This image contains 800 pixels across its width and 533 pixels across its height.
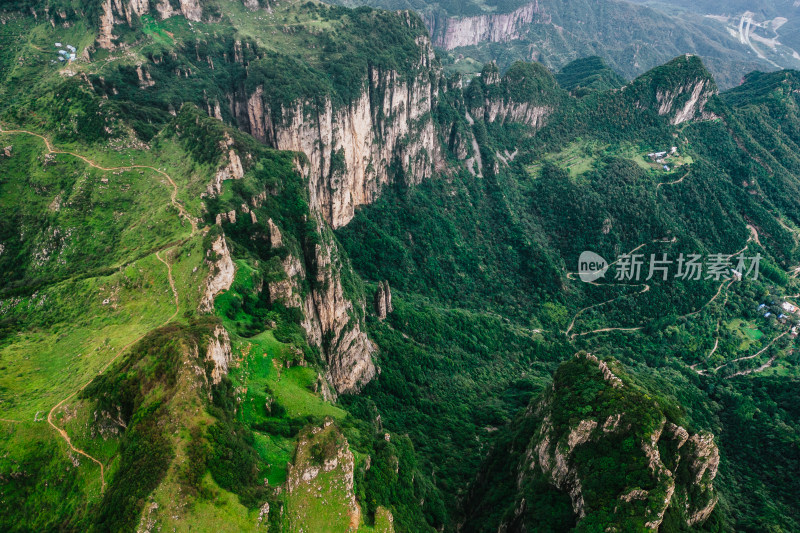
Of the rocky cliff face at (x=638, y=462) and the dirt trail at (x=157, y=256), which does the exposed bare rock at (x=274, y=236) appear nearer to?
the dirt trail at (x=157, y=256)

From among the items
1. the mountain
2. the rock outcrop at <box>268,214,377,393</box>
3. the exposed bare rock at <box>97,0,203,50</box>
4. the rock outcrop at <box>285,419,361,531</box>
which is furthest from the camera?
the exposed bare rock at <box>97,0,203,50</box>

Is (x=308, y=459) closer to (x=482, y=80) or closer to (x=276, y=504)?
(x=276, y=504)

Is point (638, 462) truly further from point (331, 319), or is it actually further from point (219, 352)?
point (331, 319)

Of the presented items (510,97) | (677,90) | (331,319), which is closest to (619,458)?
(331,319)

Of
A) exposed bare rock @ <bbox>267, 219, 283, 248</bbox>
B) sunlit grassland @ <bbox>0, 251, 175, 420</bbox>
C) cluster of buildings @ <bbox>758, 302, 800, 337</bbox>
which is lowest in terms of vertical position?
cluster of buildings @ <bbox>758, 302, 800, 337</bbox>

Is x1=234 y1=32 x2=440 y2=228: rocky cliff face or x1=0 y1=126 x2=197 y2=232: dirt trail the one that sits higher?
x1=0 y1=126 x2=197 y2=232: dirt trail

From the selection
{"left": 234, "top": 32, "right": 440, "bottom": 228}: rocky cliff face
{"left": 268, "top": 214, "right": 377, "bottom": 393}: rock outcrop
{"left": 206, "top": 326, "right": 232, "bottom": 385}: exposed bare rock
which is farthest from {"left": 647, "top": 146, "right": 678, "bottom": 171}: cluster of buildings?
{"left": 206, "top": 326, "right": 232, "bottom": 385}: exposed bare rock

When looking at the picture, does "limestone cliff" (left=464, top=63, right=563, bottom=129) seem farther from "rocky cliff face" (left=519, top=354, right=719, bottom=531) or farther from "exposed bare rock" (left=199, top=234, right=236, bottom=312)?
"rocky cliff face" (left=519, top=354, right=719, bottom=531)
